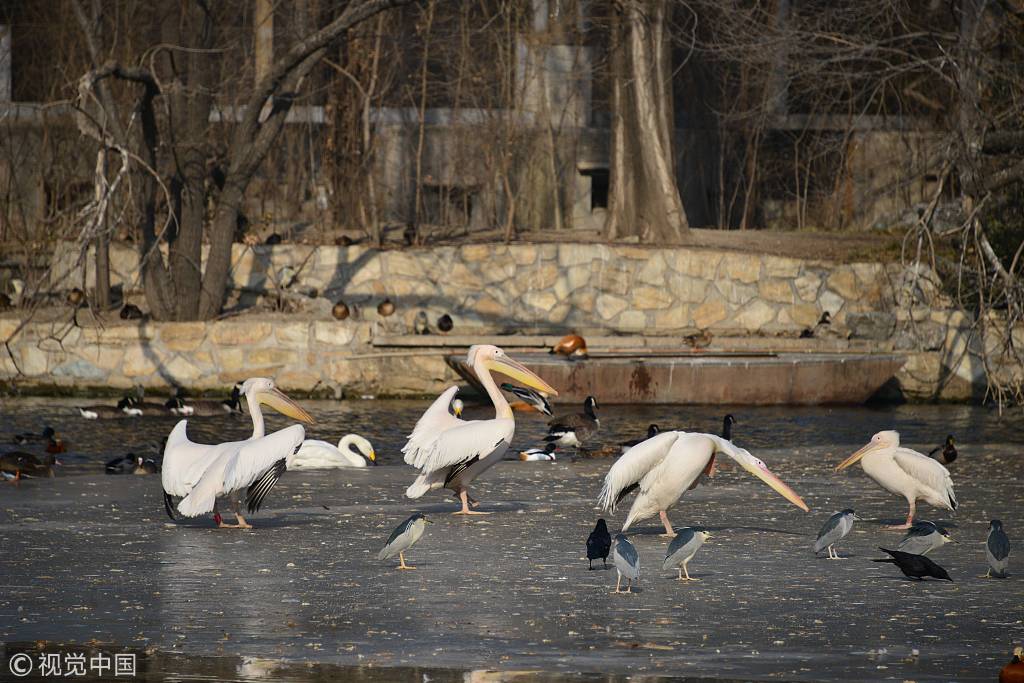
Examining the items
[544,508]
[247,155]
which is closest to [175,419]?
[247,155]

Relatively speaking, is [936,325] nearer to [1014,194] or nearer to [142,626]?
[1014,194]

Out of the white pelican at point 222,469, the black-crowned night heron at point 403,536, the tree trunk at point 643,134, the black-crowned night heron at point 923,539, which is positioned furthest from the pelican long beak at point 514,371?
the tree trunk at point 643,134

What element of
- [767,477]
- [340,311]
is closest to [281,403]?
[767,477]

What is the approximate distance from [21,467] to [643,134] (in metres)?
14.2

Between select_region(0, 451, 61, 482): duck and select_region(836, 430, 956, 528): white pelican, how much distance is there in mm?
6681

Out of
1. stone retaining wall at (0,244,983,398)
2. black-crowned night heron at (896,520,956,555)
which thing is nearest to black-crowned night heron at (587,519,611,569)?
black-crowned night heron at (896,520,956,555)

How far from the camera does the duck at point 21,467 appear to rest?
12461 mm

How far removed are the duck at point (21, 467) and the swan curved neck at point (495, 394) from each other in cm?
386

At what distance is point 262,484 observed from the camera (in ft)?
31.9

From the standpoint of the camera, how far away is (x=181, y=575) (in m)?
8.52

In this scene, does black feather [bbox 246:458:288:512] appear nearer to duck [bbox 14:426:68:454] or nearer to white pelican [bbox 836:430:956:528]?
white pelican [bbox 836:430:956:528]

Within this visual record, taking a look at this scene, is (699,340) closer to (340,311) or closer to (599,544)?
(340,311)

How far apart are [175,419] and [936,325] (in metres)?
10.4

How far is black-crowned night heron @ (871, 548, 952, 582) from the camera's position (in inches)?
323
